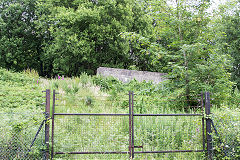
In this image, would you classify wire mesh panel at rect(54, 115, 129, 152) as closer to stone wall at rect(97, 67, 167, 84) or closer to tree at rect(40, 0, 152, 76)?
stone wall at rect(97, 67, 167, 84)

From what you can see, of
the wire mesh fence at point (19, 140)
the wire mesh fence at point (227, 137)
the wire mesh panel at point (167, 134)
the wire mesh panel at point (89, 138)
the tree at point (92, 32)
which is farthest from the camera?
the tree at point (92, 32)

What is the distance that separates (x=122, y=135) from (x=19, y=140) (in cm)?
218

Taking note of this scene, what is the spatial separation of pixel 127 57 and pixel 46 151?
13202 millimetres

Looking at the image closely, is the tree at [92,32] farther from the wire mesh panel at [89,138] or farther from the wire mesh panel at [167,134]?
the wire mesh panel at [89,138]

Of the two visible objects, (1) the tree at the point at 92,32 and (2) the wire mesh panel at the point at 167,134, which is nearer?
(2) the wire mesh panel at the point at 167,134

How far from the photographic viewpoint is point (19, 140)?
4.35 meters

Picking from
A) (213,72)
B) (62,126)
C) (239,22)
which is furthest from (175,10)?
(239,22)

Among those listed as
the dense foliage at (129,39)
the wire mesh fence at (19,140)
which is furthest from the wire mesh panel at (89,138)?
the dense foliage at (129,39)

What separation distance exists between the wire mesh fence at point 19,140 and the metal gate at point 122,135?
0.31m

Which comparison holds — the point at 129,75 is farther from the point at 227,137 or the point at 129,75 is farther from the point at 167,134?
the point at 227,137

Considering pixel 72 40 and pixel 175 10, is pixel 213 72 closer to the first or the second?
pixel 175 10

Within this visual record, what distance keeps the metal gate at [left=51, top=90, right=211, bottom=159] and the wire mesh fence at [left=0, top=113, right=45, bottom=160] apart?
31cm

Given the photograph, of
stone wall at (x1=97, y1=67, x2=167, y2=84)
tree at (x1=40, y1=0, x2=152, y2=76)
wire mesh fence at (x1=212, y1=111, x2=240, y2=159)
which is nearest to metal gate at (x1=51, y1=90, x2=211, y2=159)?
wire mesh fence at (x1=212, y1=111, x2=240, y2=159)

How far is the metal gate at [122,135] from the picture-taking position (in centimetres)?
460
